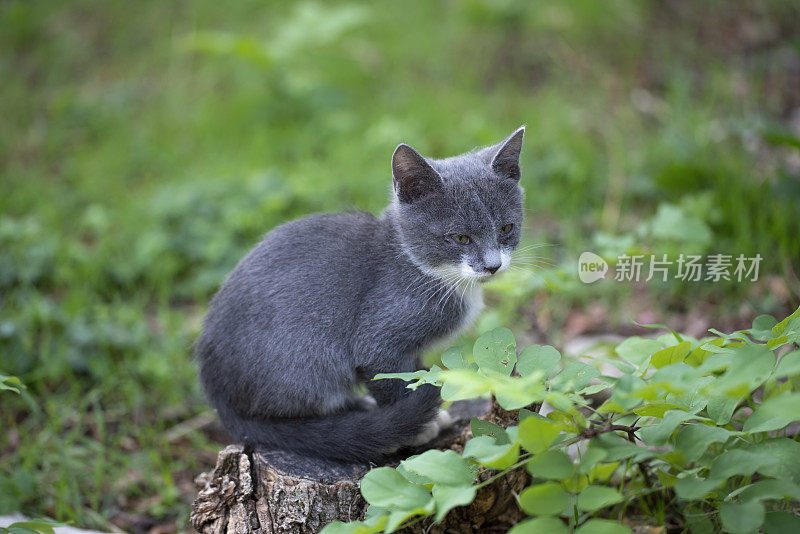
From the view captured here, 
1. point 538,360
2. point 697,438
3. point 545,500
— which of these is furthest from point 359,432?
point 697,438

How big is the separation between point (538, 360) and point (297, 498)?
3.22 ft

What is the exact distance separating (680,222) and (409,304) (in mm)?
1830

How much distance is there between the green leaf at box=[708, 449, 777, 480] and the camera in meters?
1.72

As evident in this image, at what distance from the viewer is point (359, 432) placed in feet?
8.09

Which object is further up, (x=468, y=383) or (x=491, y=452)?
(x=468, y=383)

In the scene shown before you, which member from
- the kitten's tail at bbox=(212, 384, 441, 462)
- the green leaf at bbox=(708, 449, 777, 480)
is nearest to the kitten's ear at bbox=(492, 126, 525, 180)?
the kitten's tail at bbox=(212, 384, 441, 462)

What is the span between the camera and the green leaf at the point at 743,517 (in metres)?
1.61

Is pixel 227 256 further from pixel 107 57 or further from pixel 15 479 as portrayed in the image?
pixel 107 57

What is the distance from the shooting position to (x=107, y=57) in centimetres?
707

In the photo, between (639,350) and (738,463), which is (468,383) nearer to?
(738,463)

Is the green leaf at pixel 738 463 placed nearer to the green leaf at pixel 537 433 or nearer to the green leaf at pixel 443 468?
the green leaf at pixel 537 433

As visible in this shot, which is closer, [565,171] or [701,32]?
[565,171]

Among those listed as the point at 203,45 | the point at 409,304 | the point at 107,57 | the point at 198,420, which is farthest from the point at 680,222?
the point at 107,57

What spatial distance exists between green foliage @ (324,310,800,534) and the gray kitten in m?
0.55
